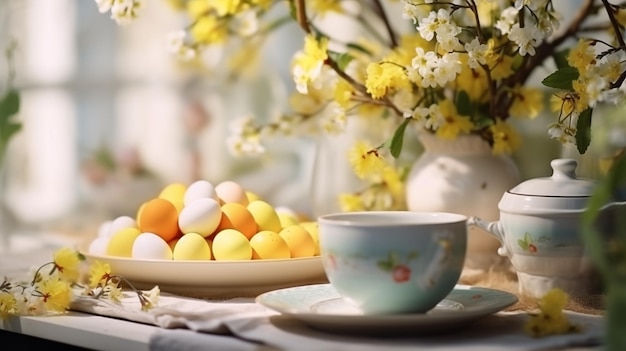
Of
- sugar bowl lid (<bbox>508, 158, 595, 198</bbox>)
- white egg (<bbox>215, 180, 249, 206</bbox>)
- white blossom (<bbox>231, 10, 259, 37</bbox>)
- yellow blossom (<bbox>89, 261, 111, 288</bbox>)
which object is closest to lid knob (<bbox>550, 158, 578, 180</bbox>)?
sugar bowl lid (<bbox>508, 158, 595, 198</bbox>)

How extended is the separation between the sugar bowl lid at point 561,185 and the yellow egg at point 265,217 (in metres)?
0.27

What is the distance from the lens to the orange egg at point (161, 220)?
1057mm

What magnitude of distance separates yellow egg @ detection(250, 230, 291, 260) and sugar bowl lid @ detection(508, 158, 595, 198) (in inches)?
10.0

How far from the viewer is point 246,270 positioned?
100 cm

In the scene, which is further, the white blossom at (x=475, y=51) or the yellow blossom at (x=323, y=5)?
the yellow blossom at (x=323, y=5)

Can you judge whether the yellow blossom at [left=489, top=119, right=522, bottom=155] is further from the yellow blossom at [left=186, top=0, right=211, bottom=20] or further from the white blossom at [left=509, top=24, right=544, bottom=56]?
the yellow blossom at [left=186, top=0, right=211, bottom=20]

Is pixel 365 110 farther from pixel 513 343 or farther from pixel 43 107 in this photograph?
pixel 43 107

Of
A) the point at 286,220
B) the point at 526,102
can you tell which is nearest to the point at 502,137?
the point at 526,102

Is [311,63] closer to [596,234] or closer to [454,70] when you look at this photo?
[454,70]

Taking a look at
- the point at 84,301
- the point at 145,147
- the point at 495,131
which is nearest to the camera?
the point at 84,301

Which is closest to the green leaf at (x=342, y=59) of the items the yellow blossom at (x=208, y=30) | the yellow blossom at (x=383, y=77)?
the yellow blossom at (x=383, y=77)

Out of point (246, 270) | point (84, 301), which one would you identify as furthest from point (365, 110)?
point (84, 301)

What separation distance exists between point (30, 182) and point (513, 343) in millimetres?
1356

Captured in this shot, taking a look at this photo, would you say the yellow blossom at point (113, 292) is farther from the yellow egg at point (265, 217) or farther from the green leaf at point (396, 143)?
the green leaf at point (396, 143)
